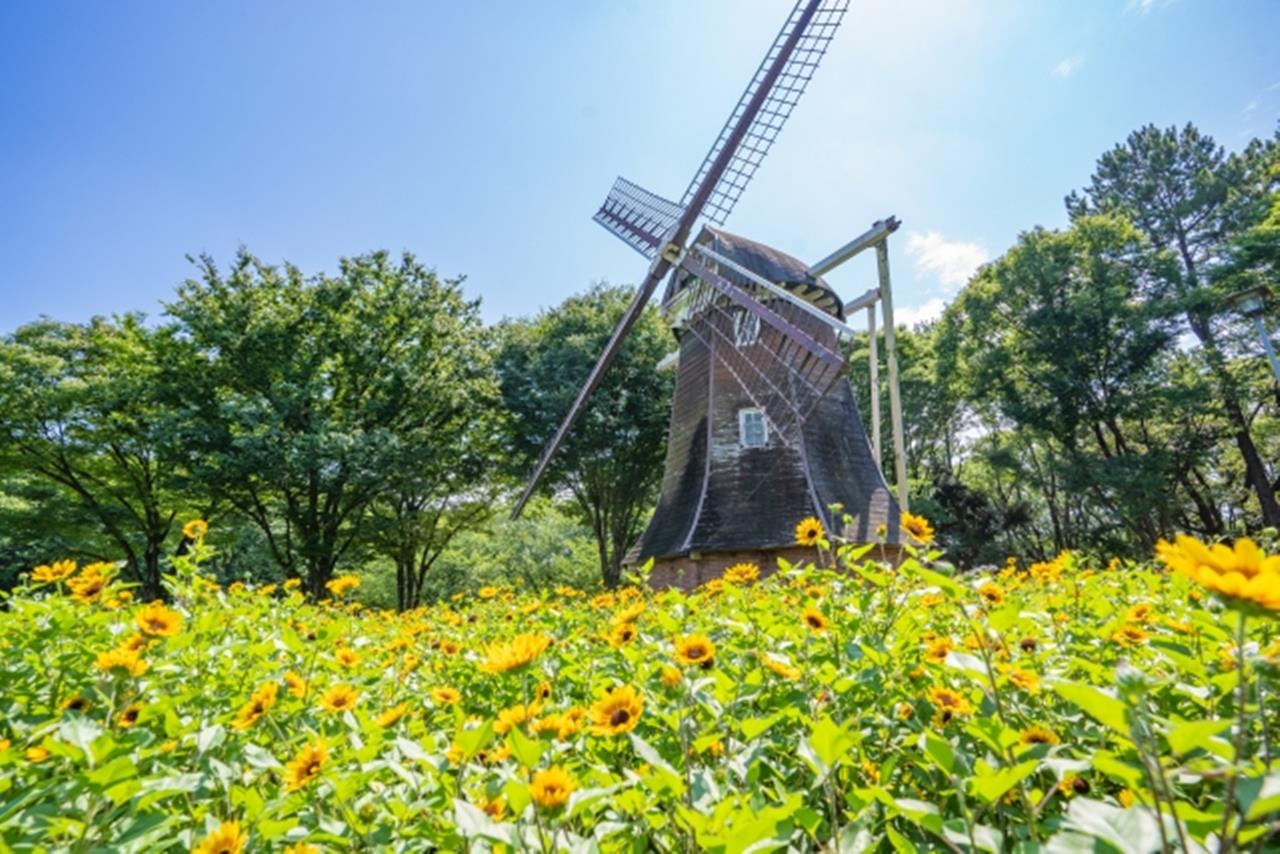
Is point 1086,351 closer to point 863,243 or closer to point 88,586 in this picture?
point 863,243

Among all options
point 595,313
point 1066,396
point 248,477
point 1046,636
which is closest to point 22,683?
point 1046,636

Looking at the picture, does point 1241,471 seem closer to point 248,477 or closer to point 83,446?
point 248,477

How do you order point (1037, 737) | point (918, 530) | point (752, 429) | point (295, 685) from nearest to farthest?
point (1037, 737) < point (295, 685) < point (918, 530) < point (752, 429)

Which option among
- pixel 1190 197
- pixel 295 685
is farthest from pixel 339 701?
pixel 1190 197

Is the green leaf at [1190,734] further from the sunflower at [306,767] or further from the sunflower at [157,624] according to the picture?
the sunflower at [157,624]

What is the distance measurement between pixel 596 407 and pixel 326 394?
24.3 feet

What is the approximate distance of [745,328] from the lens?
496 inches

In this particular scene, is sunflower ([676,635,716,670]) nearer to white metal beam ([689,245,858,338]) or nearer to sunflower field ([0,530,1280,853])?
sunflower field ([0,530,1280,853])

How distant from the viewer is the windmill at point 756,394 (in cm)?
1087

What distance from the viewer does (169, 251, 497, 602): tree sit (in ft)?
46.2

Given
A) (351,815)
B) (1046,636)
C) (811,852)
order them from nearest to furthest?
(351,815) → (811,852) → (1046,636)

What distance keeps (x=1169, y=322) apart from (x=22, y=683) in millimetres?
25380

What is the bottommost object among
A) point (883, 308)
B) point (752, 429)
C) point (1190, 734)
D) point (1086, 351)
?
point (1190, 734)

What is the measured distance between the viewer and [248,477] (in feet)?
47.4
